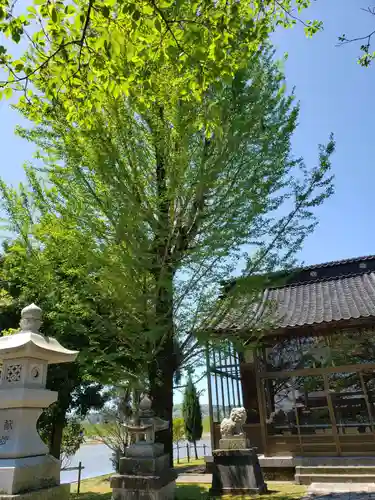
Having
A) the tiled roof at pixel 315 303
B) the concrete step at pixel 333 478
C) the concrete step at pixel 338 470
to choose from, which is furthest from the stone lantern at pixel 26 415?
the concrete step at pixel 338 470

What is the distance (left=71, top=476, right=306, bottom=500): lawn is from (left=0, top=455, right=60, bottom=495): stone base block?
3544 millimetres

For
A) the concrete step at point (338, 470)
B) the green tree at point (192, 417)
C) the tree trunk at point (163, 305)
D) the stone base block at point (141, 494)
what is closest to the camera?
the stone base block at point (141, 494)

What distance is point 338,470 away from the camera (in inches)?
353

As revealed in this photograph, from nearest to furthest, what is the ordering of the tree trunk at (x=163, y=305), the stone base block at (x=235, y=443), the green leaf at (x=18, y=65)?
the green leaf at (x=18, y=65), the tree trunk at (x=163, y=305), the stone base block at (x=235, y=443)

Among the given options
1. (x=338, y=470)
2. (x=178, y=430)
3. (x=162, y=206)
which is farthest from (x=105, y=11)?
(x=178, y=430)

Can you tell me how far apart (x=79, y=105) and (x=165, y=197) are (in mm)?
1900

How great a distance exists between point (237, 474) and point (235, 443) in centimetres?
64

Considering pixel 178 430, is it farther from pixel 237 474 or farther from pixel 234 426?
pixel 237 474

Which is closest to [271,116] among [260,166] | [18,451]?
[260,166]

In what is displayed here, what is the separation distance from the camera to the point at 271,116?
291 inches

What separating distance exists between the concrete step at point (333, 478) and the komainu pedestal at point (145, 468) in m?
4.09

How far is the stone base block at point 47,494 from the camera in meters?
3.93

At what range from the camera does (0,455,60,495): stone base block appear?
4043 mm

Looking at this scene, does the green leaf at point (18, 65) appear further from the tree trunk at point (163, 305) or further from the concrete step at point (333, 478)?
the concrete step at point (333, 478)
